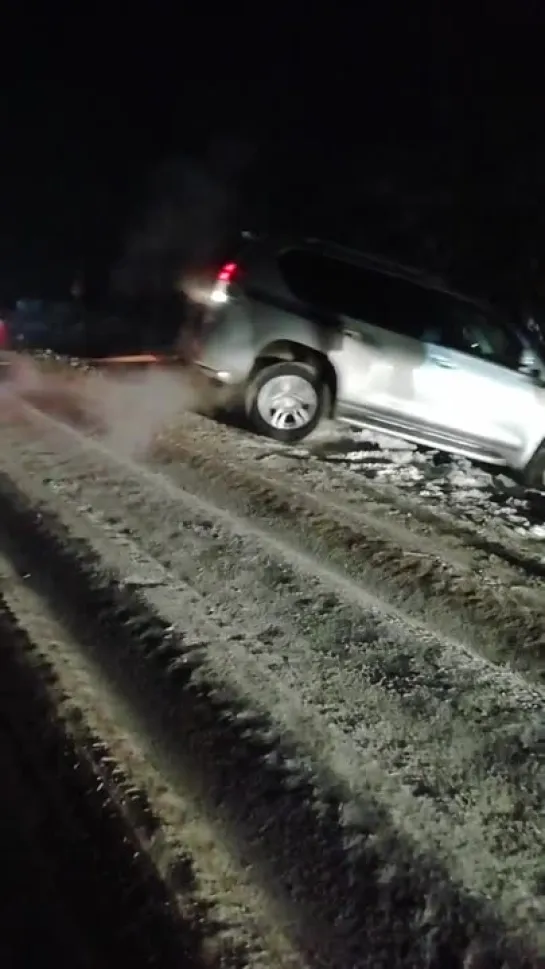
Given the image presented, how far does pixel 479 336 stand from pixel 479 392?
0.59m

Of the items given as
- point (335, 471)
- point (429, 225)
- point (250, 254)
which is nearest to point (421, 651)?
point (335, 471)

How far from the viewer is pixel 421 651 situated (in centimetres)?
587

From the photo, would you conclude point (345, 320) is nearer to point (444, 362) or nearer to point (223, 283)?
point (444, 362)

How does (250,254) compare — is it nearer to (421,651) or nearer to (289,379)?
(289,379)

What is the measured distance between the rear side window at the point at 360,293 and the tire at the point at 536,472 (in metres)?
1.43

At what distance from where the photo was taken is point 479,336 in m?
10.4

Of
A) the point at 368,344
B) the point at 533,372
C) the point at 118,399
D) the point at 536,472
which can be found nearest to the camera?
the point at 536,472

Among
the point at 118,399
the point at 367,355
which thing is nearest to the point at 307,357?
the point at 367,355

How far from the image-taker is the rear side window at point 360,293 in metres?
10.5

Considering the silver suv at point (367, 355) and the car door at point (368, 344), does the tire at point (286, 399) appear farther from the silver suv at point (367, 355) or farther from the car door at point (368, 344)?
the car door at point (368, 344)

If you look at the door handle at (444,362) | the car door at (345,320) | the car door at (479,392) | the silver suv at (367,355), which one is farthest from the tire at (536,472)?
the car door at (345,320)

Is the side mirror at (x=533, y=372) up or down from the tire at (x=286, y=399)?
up

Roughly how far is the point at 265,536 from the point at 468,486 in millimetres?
2828

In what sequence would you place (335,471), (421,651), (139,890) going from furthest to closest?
1. (335,471)
2. (421,651)
3. (139,890)
